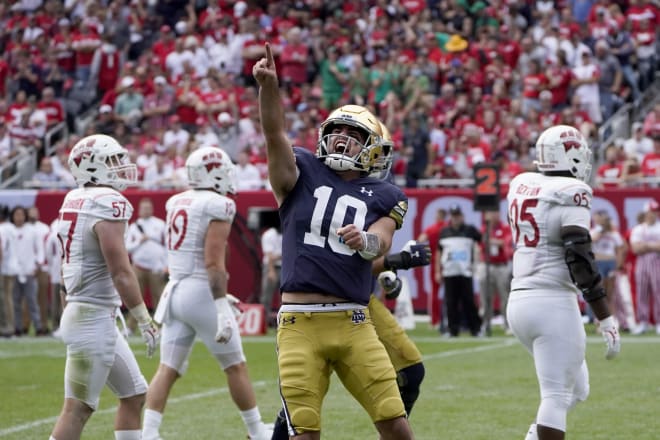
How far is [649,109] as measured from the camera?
20.1m

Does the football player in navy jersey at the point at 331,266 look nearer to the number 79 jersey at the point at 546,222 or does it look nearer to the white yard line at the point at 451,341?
the number 79 jersey at the point at 546,222

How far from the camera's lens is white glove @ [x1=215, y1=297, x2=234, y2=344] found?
7484 millimetres

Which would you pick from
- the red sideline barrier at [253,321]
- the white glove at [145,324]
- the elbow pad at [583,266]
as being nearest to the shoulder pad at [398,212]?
the elbow pad at [583,266]

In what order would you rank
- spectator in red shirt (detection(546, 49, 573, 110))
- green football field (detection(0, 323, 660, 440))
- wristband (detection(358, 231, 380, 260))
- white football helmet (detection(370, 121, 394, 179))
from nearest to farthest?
1. wristband (detection(358, 231, 380, 260))
2. white football helmet (detection(370, 121, 394, 179))
3. green football field (detection(0, 323, 660, 440))
4. spectator in red shirt (detection(546, 49, 573, 110))

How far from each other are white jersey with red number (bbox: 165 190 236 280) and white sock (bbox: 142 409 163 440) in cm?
95

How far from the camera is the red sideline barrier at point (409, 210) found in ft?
57.4

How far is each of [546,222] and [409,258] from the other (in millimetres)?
830

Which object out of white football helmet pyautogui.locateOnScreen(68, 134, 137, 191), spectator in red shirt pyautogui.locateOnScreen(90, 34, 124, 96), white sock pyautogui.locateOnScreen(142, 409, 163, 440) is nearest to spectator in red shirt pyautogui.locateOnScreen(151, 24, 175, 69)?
spectator in red shirt pyautogui.locateOnScreen(90, 34, 124, 96)

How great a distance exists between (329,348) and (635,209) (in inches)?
509

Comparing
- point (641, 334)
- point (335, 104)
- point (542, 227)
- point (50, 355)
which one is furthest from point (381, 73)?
point (542, 227)

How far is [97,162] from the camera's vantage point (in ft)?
21.6

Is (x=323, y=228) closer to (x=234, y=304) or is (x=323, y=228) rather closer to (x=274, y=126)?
(x=274, y=126)

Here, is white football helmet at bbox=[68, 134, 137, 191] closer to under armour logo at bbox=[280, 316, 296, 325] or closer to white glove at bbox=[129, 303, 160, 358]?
white glove at bbox=[129, 303, 160, 358]

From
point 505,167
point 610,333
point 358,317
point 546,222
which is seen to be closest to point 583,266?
point 546,222
